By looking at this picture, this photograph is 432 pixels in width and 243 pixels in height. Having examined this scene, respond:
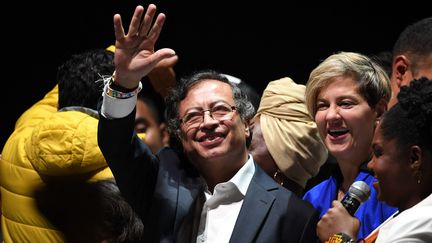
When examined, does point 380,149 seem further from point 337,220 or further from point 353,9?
point 353,9

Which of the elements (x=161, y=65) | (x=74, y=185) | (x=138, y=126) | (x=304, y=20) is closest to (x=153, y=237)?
(x=74, y=185)

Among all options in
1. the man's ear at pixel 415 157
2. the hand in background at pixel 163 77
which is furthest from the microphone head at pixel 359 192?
the hand in background at pixel 163 77

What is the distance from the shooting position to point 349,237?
272 cm

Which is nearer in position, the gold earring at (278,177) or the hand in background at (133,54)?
the hand in background at (133,54)

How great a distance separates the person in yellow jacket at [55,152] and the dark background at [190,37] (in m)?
1.60

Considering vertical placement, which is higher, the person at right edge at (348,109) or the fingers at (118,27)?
the fingers at (118,27)

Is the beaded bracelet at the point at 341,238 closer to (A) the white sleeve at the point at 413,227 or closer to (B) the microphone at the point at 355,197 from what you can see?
(B) the microphone at the point at 355,197

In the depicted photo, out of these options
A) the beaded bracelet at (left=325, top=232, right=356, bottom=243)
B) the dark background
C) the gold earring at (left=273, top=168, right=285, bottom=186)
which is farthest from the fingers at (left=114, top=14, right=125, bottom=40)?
the dark background

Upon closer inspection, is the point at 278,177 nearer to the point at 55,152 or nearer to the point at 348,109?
the point at 348,109

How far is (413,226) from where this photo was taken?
2.37 metres

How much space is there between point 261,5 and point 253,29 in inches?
5.8

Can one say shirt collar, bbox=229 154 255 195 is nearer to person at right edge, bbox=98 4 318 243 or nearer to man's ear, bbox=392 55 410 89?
person at right edge, bbox=98 4 318 243

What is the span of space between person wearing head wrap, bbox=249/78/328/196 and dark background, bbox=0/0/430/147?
3.80 ft

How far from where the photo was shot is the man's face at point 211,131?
3293 millimetres
